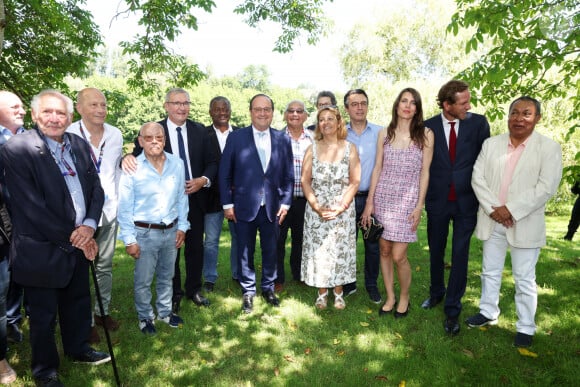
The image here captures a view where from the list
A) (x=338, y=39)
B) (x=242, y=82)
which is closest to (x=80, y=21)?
(x=338, y=39)

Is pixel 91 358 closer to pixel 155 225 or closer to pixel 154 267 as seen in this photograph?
pixel 154 267

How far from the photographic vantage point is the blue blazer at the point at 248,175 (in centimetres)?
→ 501

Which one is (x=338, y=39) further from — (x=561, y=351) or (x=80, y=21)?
(x=561, y=351)

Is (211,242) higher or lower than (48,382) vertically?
higher

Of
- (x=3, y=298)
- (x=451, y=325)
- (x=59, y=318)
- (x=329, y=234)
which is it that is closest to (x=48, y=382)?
(x=59, y=318)

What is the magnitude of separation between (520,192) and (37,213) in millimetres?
4526

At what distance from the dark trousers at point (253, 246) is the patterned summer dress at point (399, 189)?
4.77ft

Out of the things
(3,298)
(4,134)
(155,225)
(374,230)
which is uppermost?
(4,134)

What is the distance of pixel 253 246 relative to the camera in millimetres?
5238

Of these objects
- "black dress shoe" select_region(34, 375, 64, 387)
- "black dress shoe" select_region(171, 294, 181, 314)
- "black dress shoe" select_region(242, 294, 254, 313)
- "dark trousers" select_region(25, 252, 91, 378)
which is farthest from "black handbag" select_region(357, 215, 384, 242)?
"black dress shoe" select_region(34, 375, 64, 387)

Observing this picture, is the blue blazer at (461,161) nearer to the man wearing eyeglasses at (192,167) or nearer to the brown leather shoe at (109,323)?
the man wearing eyeglasses at (192,167)

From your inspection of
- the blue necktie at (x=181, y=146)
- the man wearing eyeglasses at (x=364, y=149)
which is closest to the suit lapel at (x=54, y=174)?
the blue necktie at (x=181, y=146)

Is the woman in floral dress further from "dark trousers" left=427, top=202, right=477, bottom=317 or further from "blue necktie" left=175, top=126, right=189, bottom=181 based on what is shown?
"blue necktie" left=175, top=126, right=189, bottom=181

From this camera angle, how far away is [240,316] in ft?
16.4
